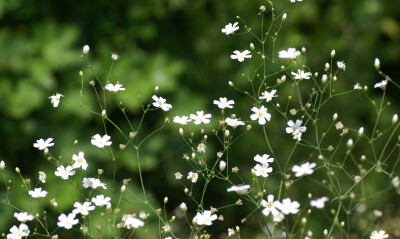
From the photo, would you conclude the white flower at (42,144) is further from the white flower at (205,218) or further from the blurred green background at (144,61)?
the blurred green background at (144,61)

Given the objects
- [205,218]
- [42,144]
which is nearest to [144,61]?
[42,144]

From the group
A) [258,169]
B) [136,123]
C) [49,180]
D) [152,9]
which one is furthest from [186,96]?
[258,169]

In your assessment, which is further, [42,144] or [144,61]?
[144,61]

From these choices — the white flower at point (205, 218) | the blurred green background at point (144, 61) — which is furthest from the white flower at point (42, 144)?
the blurred green background at point (144, 61)

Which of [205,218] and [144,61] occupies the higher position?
[144,61]

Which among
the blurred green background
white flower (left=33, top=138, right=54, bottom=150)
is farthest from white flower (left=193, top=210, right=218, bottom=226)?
the blurred green background

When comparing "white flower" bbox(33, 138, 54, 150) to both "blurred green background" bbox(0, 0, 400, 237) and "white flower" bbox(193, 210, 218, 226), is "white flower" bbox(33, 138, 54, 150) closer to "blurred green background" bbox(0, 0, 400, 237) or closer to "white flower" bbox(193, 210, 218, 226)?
"white flower" bbox(193, 210, 218, 226)

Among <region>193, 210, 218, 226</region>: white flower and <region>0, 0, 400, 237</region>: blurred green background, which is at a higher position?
<region>0, 0, 400, 237</region>: blurred green background

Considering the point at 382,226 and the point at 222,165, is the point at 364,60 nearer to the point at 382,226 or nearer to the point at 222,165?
the point at 382,226

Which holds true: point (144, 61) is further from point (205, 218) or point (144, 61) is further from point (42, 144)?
point (205, 218)
